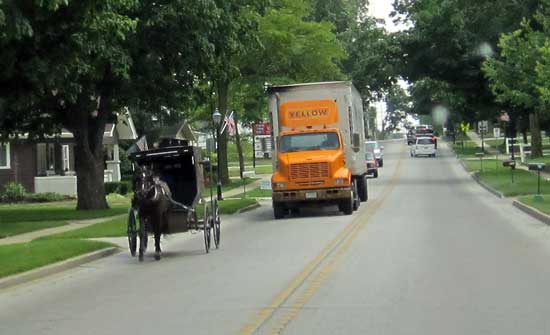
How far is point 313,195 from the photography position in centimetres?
2606

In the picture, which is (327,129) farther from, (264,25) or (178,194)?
(264,25)

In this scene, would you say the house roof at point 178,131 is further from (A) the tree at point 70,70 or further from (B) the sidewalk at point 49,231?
(B) the sidewalk at point 49,231

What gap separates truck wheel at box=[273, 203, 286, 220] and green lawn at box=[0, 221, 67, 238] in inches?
246

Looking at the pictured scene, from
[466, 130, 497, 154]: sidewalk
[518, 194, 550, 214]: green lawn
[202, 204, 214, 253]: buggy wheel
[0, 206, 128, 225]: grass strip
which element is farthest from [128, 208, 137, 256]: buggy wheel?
[466, 130, 497, 154]: sidewalk

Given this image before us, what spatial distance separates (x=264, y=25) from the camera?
1732 inches

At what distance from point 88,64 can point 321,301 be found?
567 inches

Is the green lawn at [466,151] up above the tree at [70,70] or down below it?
below

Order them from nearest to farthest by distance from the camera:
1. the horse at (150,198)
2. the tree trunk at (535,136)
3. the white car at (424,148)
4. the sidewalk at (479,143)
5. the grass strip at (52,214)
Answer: the horse at (150,198) → the grass strip at (52,214) → the tree trunk at (535,136) → the white car at (424,148) → the sidewalk at (479,143)

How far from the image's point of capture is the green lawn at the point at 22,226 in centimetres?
2430

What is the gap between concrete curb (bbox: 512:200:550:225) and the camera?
907 inches

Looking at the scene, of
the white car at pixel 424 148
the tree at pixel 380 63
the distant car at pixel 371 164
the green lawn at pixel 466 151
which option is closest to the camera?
the tree at pixel 380 63

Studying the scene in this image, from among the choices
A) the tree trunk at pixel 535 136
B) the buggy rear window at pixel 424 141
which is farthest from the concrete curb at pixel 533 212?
the buggy rear window at pixel 424 141

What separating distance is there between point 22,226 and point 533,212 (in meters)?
14.5

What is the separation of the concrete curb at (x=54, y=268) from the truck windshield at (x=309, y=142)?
8704mm
